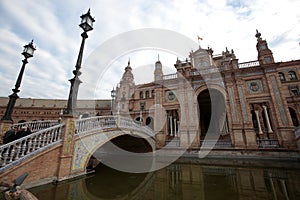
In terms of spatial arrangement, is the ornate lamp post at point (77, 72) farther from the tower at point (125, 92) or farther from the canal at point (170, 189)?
the tower at point (125, 92)

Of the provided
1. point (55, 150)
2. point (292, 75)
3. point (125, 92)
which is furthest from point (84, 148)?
point (292, 75)

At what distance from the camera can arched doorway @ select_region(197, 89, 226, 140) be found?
18484 mm

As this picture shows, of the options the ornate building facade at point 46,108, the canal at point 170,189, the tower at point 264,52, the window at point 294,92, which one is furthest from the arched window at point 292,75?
the ornate building facade at point 46,108

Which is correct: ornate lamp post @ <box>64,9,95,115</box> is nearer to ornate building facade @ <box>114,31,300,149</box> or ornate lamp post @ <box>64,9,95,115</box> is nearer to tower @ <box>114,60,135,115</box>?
ornate building facade @ <box>114,31,300,149</box>

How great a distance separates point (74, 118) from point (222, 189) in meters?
6.97

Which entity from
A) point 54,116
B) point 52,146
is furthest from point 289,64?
point 54,116

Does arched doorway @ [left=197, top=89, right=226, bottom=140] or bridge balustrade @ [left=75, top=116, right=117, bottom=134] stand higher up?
arched doorway @ [left=197, top=89, right=226, bottom=140]

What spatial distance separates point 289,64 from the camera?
22031mm

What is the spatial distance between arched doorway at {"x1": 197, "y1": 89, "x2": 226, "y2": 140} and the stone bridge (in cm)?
1432

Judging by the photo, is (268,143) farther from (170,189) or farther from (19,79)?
(19,79)

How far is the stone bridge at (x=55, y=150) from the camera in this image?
4871 mm

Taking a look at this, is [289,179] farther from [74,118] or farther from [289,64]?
[289,64]

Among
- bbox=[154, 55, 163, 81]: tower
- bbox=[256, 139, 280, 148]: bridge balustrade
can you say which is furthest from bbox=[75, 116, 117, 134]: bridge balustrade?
bbox=[256, 139, 280, 148]: bridge balustrade

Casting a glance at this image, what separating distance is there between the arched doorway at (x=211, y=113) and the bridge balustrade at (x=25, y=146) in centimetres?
1609
